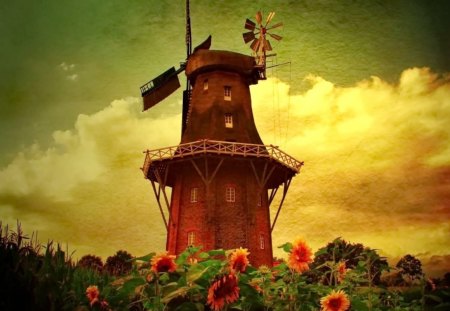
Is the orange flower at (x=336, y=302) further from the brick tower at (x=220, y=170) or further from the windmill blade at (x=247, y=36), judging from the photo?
the windmill blade at (x=247, y=36)

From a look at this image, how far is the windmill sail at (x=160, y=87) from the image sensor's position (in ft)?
69.5

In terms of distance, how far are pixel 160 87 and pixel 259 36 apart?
205 inches

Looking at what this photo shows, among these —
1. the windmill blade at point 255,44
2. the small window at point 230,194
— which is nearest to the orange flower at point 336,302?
the small window at point 230,194

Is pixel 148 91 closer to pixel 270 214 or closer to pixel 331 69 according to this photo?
pixel 270 214

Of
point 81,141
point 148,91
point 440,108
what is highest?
point 148,91

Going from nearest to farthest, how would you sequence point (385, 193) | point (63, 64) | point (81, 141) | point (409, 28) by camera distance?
1. point (409, 28)
2. point (385, 193)
3. point (63, 64)
4. point (81, 141)

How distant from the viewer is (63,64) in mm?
16484

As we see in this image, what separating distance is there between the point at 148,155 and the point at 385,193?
894 centimetres

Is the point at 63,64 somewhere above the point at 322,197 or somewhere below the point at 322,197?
above

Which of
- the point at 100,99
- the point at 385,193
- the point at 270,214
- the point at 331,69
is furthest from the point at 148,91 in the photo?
the point at 385,193

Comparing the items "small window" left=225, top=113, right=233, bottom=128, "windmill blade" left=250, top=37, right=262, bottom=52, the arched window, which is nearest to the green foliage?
the arched window

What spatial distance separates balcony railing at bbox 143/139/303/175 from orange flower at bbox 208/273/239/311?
44.6 ft

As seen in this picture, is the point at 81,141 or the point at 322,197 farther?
the point at 81,141

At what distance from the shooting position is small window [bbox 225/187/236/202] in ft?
57.1
